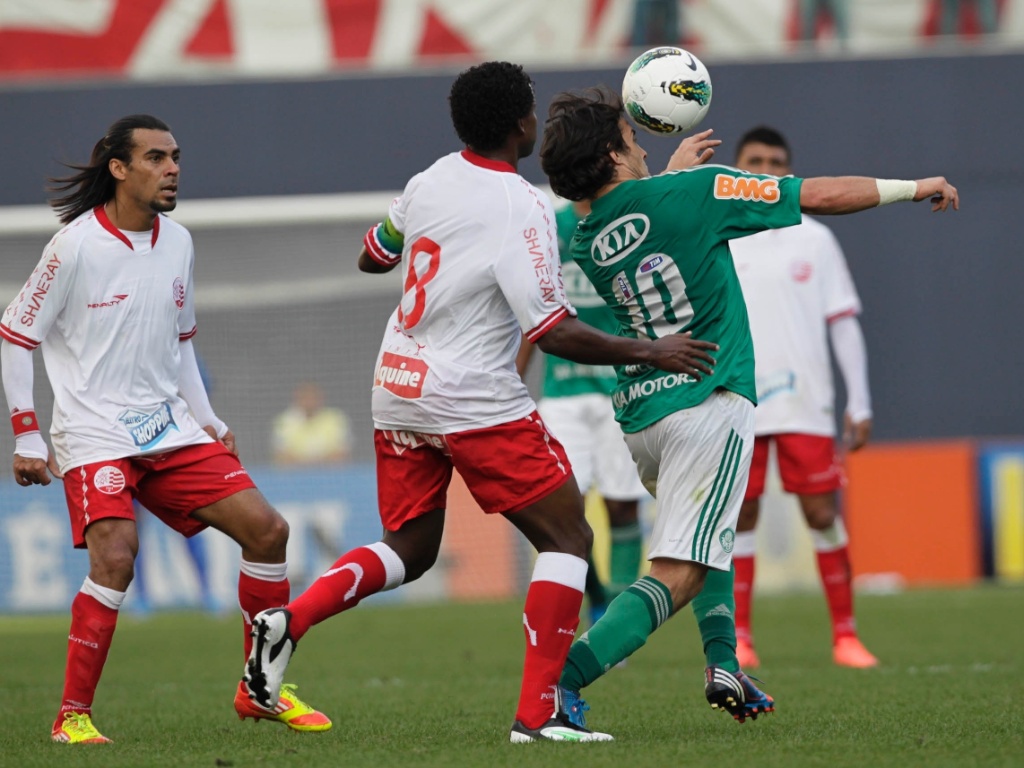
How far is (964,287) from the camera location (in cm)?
1683

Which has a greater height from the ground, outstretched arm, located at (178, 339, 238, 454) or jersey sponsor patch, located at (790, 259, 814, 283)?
jersey sponsor patch, located at (790, 259, 814, 283)

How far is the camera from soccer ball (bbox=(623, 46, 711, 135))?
572 cm

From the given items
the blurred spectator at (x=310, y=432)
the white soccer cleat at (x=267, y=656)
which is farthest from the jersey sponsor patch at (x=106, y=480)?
the blurred spectator at (x=310, y=432)

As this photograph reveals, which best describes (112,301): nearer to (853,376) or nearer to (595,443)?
(595,443)

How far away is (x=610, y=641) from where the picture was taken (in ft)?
17.0

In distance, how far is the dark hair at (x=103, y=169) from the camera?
19.4 ft

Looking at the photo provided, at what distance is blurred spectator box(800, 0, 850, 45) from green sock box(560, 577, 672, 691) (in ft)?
45.3

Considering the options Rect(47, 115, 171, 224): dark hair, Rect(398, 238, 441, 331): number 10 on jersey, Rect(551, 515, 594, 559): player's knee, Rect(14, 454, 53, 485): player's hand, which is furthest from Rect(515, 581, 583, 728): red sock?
Rect(47, 115, 171, 224): dark hair

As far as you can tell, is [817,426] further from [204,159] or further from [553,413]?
[204,159]

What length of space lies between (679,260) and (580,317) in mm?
2879

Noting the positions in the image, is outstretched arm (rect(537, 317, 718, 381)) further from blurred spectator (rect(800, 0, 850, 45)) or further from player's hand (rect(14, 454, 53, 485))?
blurred spectator (rect(800, 0, 850, 45))

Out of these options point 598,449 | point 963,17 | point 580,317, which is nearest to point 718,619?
point 580,317

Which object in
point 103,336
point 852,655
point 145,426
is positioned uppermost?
point 103,336

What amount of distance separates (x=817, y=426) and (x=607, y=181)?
3.42m
